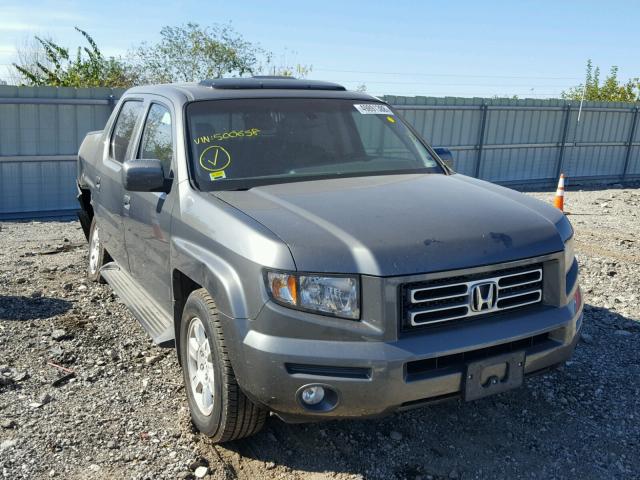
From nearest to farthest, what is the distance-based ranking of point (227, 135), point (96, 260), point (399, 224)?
point (399, 224), point (227, 135), point (96, 260)

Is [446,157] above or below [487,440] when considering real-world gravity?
above

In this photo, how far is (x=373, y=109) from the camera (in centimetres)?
476

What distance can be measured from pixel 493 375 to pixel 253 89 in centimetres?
254

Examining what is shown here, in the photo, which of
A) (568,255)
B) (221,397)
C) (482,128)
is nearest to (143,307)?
(221,397)

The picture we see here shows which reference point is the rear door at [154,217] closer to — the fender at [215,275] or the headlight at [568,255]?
the fender at [215,275]

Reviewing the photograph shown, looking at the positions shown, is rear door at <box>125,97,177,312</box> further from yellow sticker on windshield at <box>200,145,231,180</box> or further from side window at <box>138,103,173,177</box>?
yellow sticker on windshield at <box>200,145,231,180</box>

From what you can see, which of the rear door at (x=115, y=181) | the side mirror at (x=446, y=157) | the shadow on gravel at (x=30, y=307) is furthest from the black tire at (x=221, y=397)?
the shadow on gravel at (x=30, y=307)

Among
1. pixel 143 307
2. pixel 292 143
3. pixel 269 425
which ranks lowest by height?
pixel 269 425

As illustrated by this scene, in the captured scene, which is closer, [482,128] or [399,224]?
[399,224]

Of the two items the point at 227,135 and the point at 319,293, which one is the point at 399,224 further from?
the point at 227,135

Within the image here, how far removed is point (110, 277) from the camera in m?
5.41

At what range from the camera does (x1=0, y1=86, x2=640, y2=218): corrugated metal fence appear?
10.9m

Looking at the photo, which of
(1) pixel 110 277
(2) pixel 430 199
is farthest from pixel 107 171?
(2) pixel 430 199

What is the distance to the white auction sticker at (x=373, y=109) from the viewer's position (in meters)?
4.68
